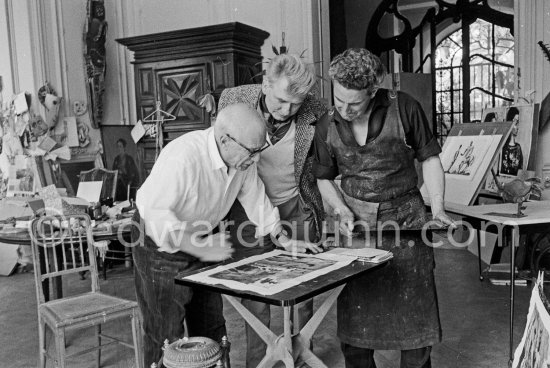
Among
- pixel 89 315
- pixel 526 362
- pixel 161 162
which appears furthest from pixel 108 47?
pixel 526 362

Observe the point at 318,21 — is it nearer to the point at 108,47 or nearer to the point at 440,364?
the point at 108,47

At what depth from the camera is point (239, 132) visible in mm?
2021

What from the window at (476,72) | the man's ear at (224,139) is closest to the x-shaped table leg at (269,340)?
the man's ear at (224,139)

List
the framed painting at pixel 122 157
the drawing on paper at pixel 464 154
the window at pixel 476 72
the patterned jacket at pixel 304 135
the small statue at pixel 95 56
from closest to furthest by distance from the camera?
the patterned jacket at pixel 304 135, the drawing on paper at pixel 464 154, the framed painting at pixel 122 157, the small statue at pixel 95 56, the window at pixel 476 72

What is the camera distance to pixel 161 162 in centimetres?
208

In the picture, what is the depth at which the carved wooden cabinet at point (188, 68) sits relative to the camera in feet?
17.6

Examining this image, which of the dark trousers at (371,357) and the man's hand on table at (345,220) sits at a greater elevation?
the man's hand on table at (345,220)

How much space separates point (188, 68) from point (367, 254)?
382 centimetres

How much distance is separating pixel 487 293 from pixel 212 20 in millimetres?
3974

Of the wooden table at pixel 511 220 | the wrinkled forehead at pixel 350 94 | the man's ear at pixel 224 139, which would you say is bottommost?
the wooden table at pixel 511 220

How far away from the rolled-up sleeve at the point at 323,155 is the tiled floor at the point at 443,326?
50.7 inches

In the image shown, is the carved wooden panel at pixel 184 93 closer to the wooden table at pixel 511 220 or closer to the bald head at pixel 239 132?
the wooden table at pixel 511 220

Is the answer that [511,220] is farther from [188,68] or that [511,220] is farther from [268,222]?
[188,68]

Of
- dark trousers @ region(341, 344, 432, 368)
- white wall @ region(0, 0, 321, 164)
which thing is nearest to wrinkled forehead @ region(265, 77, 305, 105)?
dark trousers @ region(341, 344, 432, 368)
